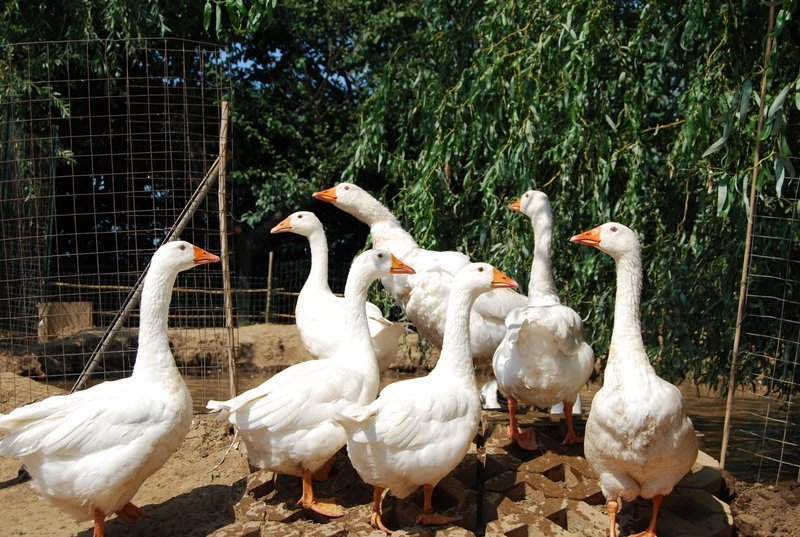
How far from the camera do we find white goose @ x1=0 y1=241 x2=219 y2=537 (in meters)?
4.54

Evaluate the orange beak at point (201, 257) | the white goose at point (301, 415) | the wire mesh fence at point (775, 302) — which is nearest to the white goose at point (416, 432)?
the white goose at point (301, 415)

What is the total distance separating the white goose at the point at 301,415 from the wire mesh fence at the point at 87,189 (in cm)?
253

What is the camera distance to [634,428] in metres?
4.29

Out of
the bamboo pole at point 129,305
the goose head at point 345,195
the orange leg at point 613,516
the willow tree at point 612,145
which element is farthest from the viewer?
the goose head at point 345,195

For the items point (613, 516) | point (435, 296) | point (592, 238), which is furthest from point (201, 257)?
point (613, 516)

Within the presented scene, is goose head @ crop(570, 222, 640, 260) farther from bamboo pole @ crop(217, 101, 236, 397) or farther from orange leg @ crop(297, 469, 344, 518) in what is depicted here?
bamboo pole @ crop(217, 101, 236, 397)

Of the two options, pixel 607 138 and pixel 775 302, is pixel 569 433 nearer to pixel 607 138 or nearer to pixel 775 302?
pixel 775 302

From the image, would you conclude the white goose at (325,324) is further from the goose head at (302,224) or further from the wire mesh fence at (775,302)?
the wire mesh fence at (775,302)

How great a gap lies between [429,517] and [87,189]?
1176 centimetres

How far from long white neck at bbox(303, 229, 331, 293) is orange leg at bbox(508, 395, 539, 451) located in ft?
6.32

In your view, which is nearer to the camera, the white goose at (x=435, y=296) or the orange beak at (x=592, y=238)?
the orange beak at (x=592, y=238)

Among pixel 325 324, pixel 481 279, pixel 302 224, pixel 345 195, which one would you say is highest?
pixel 345 195

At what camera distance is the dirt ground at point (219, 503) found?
4.89m

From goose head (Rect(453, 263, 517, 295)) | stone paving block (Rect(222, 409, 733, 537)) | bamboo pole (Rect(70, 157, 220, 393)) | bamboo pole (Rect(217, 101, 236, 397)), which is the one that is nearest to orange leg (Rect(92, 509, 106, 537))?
stone paving block (Rect(222, 409, 733, 537))
